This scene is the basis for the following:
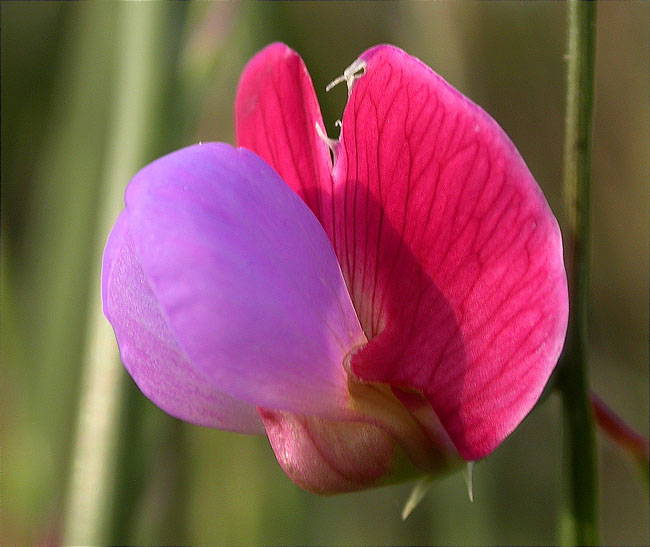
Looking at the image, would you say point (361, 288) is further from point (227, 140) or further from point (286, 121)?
point (227, 140)

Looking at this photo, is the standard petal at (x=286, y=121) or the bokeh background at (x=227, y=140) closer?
the standard petal at (x=286, y=121)

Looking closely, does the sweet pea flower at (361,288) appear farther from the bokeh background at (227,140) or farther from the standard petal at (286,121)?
the bokeh background at (227,140)

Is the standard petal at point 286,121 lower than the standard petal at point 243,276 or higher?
higher

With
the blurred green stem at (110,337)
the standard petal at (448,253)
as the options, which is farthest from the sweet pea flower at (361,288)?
the blurred green stem at (110,337)

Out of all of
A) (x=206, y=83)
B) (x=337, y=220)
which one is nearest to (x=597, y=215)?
(x=206, y=83)

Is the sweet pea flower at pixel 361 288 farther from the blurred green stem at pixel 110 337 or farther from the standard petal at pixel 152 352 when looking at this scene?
the blurred green stem at pixel 110 337
